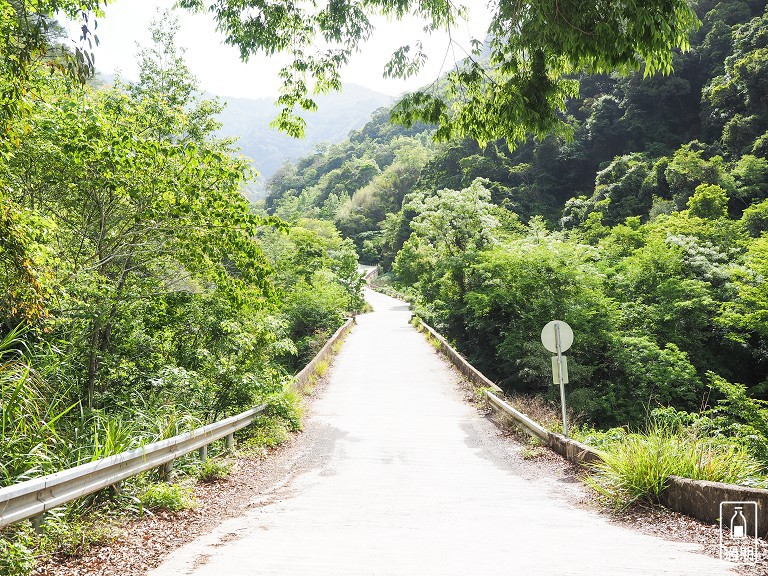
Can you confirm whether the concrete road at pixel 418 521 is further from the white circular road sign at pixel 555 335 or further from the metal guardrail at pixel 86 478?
the white circular road sign at pixel 555 335

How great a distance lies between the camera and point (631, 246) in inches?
1319

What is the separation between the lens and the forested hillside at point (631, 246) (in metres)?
21.8

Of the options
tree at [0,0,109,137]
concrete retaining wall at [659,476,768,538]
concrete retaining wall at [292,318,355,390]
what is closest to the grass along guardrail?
tree at [0,0,109,137]

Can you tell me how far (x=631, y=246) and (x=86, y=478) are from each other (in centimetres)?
3303

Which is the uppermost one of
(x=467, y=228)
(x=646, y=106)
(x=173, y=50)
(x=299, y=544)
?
(x=646, y=106)

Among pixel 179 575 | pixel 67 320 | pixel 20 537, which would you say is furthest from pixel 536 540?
pixel 67 320

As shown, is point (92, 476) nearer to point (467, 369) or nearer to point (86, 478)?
point (86, 478)

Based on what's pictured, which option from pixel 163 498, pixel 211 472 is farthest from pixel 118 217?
pixel 163 498

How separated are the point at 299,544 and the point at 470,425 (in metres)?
8.82

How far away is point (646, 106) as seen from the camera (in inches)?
2436

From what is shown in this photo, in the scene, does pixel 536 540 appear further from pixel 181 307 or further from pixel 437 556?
pixel 181 307

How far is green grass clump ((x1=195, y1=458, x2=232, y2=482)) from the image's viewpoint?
8617 millimetres

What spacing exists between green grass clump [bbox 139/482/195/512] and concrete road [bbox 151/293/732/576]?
79cm

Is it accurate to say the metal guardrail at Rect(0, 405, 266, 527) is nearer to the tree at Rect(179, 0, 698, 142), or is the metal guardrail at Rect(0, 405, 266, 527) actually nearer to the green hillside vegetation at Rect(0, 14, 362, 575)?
the green hillside vegetation at Rect(0, 14, 362, 575)
